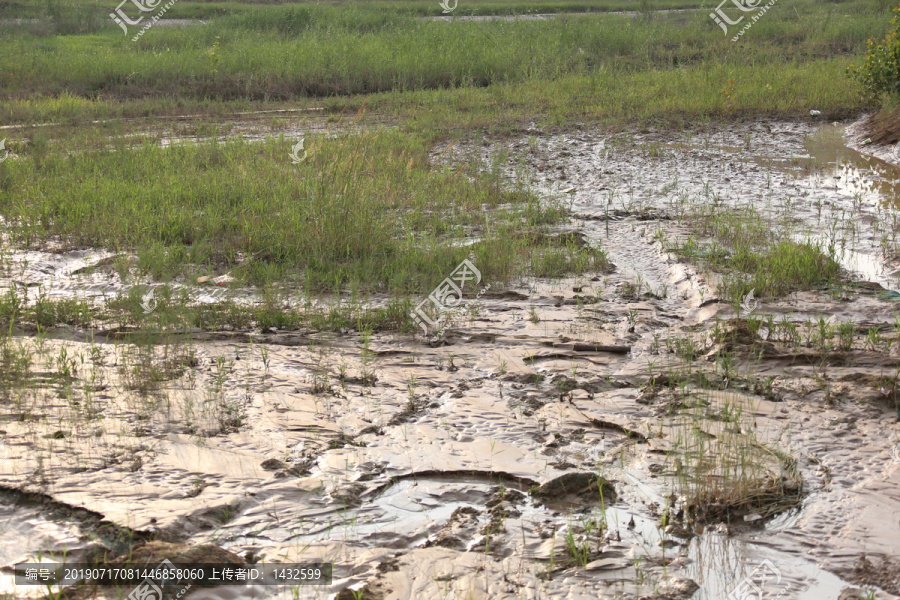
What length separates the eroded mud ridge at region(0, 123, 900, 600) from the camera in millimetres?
2584

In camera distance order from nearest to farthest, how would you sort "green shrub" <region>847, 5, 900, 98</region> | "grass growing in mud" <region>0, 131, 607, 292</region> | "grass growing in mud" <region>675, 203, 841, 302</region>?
"grass growing in mud" <region>675, 203, 841, 302</region>
"grass growing in mud" <region>0, 131, 607, 292</region>
"green shrub" <region>847, 5, 900, 98</region>

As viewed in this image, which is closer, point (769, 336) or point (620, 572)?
point (620, 572)

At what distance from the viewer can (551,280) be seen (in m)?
5.50

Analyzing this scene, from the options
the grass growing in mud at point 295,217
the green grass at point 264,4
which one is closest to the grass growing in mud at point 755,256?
the grass growing in mud at point 295,217

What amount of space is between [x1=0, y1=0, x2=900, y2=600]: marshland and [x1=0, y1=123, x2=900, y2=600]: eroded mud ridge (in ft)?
0.06

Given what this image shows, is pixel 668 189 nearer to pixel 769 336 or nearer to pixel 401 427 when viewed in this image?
pixel 769 336

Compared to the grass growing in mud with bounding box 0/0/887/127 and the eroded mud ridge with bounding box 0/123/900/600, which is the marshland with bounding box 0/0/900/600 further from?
the grass growing in mud with bounding box 0/0/887/127

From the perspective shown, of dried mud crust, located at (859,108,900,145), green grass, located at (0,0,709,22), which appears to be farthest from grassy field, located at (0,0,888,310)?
dried mud crust, located at (859,108,900,145)

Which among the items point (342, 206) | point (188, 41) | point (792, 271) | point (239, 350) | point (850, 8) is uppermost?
point (850, 8)

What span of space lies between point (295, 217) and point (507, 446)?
3.37 metres

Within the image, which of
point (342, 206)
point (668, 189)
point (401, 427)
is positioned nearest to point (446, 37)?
point (668, 189)

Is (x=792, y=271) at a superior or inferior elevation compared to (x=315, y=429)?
superior

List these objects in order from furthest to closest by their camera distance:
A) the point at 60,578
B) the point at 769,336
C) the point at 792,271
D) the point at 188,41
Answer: the point at 188,41 → the point at 792,271 → the point at 769,336 → the point at 60,578

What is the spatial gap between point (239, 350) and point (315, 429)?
1.14 m
